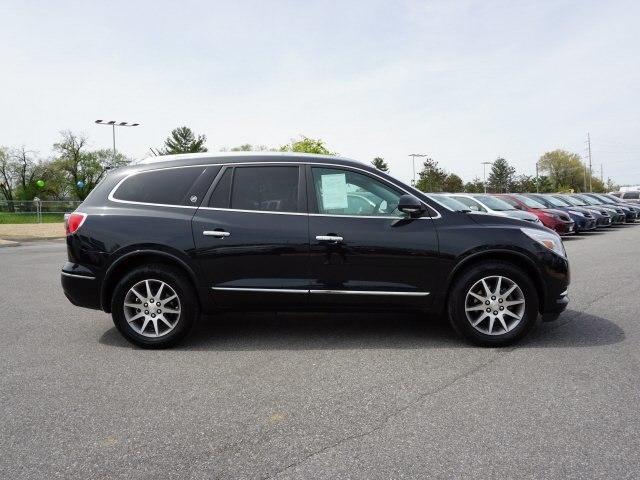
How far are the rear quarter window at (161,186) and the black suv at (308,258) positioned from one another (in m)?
0.05

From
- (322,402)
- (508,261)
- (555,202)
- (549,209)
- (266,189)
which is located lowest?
(322,402)

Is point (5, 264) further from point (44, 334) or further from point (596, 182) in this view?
point (596, 182)

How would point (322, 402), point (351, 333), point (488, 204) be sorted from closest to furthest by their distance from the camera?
point (322, 402) → point (351, 333) → point (488, 204)

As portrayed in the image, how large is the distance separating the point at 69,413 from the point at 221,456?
4.01 ft

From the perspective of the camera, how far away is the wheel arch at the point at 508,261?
4.87m

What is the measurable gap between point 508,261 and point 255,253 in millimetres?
2290

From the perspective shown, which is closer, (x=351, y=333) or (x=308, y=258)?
(x=308, y=258)

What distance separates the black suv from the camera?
486 cm

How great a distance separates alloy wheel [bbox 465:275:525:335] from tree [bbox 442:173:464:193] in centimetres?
7547

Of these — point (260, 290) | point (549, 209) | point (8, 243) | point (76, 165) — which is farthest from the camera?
point (76, 165)

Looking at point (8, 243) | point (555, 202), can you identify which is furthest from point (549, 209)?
point (8, 243)

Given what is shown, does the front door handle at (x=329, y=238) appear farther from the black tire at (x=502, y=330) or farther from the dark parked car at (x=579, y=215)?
the dark parked car at (x=579, y=215)

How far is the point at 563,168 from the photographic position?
341 ft

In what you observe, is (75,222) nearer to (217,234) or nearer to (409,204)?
(217,234)
